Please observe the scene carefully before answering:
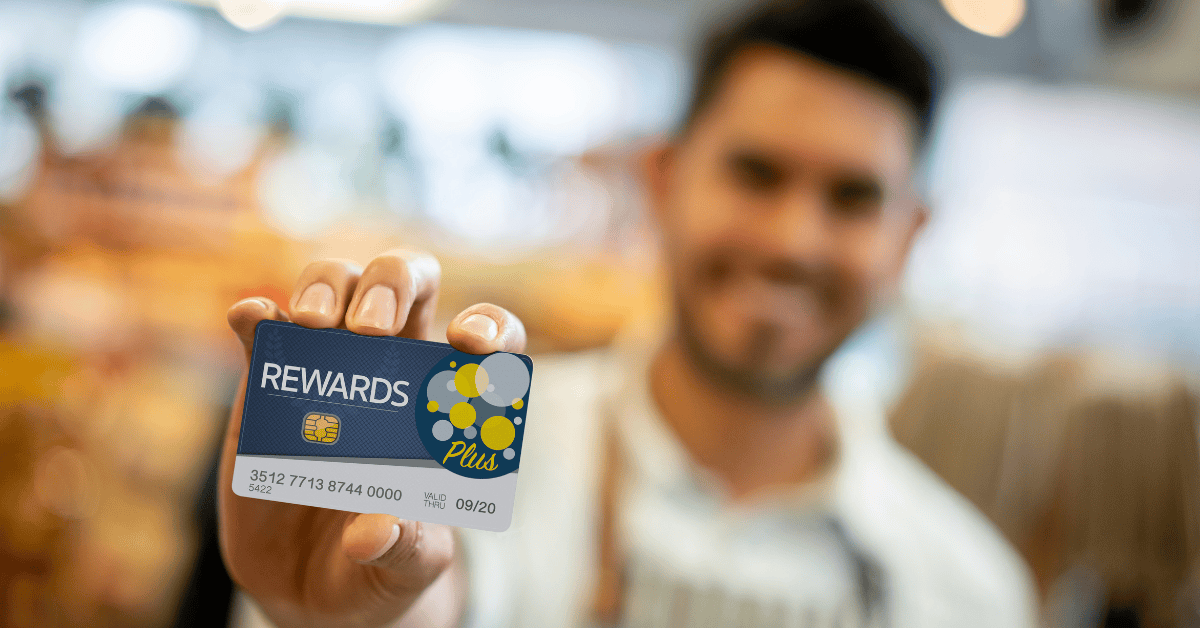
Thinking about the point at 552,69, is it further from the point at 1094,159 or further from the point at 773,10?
the point at 1094,159

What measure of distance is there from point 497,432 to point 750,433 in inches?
33.4

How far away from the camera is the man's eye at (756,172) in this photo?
931mm

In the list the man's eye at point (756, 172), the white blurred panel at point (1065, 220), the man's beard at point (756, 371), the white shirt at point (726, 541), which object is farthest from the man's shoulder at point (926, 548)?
the white blurred panel at point (1065, 220)

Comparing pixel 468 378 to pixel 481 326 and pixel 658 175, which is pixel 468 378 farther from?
pixel 658 175

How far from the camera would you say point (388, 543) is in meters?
0.29

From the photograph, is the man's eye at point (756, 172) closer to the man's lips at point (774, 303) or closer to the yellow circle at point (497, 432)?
the man's lips at point (774, 303)

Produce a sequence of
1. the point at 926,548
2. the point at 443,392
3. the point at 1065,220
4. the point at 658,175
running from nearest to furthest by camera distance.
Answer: the point at 443,392, the point at 926,548, the point at 658,175, the point at 1065,220

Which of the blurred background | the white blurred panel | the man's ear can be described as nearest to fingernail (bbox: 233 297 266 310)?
the blurred background

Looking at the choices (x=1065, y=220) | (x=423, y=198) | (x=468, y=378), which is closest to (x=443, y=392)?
(x=468, y=378)

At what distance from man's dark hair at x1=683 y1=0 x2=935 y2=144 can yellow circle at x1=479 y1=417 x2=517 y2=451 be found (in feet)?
2.64

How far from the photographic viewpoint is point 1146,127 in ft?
5.65

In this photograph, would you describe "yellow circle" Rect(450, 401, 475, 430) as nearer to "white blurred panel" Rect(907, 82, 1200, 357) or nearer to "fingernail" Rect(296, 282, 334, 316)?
"fingernail" Rect(296, 282, 334, 316)

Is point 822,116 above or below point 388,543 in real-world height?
above

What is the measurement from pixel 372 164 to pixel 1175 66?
199 centimetres
